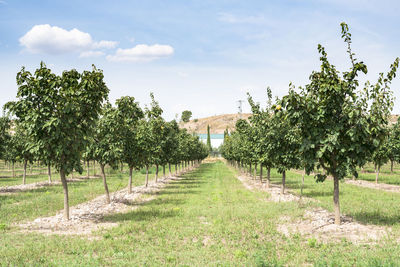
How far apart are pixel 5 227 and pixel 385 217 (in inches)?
687

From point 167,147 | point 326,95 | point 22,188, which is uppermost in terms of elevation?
point 326,95

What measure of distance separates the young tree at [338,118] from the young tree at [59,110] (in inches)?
356

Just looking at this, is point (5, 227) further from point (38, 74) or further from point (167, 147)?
point (167, 147)

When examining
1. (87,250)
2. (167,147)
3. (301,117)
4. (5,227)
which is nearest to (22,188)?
(167,147)

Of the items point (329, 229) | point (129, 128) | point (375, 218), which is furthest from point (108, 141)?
point (375, 218)

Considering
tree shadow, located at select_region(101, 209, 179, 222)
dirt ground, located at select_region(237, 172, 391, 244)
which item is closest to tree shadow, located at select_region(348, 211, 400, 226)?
dirt ground, located at select_region(237, 172, 391, 244)

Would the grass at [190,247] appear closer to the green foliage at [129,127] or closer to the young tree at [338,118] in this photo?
the young tree at [338,118]

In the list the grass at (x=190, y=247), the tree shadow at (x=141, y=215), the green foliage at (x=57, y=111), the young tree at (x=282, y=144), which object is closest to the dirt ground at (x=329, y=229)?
the grass at (x=190, y=247)

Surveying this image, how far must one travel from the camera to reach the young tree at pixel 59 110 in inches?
563

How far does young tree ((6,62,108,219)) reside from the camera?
46.9 ft

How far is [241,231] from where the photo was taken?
13.5 metres

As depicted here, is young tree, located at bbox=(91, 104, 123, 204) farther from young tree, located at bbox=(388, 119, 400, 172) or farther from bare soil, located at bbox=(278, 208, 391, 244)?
young tree, located at bbox=(388, 119, 400, 172)

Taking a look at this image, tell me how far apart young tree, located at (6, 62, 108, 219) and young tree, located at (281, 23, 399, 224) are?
9.03 metres

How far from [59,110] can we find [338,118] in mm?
12121
